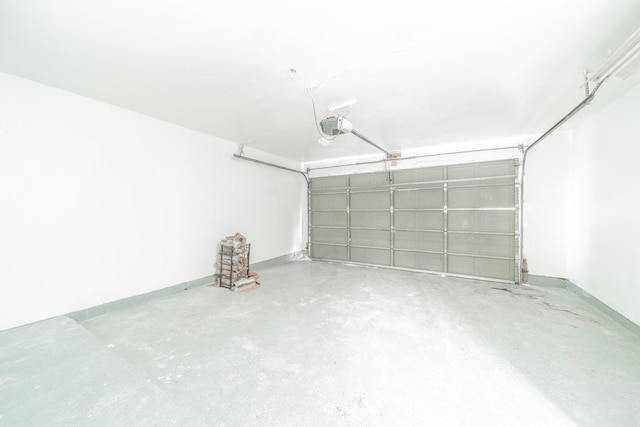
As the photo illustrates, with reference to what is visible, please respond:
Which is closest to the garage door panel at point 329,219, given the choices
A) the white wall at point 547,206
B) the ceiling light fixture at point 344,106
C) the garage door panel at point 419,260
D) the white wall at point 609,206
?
the garage door panel at point 419,260

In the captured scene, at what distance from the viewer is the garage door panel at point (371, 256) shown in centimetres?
559

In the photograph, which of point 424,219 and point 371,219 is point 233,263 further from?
point 424,219

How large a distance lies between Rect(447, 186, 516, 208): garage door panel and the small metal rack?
14.4 feet

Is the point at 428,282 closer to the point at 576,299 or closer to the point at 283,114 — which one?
the point at 576,299

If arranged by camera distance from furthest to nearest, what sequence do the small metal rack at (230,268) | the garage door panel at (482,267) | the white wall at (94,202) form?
the garage door panel at (482,267) → the small metal rack at (230,268) → the white wall at (94,202)

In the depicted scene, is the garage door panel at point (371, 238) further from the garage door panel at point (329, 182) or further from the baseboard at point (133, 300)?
the baseboard at point (133, 300)

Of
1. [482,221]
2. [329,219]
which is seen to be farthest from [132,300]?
[482,221]

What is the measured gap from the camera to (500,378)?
1.82 meters

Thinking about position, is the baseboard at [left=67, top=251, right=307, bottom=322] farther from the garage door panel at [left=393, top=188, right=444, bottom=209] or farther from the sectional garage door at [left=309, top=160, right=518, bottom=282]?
the garage door panel at [left=393, top=188, right=444, bottom=209]

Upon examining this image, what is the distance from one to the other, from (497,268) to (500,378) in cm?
335

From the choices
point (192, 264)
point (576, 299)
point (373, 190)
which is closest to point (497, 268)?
point (576, 299)

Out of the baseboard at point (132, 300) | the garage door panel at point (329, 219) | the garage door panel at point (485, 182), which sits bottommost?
the baseboard at point (132, 300)

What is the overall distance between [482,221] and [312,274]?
367cm

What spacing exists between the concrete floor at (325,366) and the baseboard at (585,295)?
85 mm
